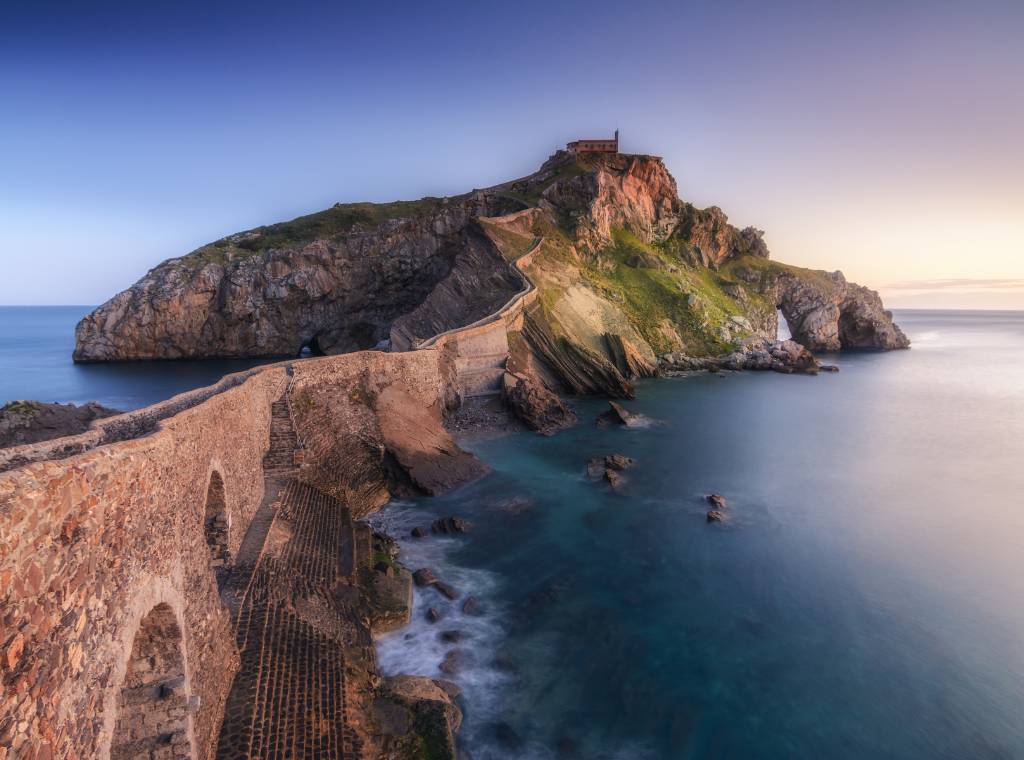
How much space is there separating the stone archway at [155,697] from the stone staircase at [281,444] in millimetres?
8743

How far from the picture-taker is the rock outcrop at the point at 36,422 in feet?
55.9

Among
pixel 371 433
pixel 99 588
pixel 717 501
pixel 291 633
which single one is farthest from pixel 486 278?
pixel 99 588

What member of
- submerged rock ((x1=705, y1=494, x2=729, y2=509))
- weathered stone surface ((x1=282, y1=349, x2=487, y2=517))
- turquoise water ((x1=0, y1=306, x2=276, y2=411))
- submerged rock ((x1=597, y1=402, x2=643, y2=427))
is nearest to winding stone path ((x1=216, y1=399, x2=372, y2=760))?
weathered stone surface ((x1=282, y1=349, x2=487, y2=517))

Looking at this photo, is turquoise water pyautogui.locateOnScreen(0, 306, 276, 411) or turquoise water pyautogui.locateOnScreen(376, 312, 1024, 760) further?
turquoise water pyautogui.locateOnScreen(0, 306, 276, 411)

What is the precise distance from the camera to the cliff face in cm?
4541

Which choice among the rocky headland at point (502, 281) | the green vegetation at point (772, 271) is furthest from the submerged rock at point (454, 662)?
the green vegetation at point (772, 271)

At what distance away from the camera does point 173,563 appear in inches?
289

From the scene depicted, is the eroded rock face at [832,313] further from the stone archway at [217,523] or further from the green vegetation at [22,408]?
the green vegetation at [22,408]

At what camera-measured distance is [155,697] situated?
6.75 metres

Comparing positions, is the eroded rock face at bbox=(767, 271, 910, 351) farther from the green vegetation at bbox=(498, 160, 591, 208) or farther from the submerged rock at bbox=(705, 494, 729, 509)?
the submerged rock at bbox=(705, 494, 729, 509)

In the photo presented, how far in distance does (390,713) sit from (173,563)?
4.89 metres

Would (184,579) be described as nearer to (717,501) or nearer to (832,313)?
(717,501)

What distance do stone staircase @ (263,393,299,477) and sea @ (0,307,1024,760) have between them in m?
4.03

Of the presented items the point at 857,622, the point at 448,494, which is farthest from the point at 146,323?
the point at 857,622
